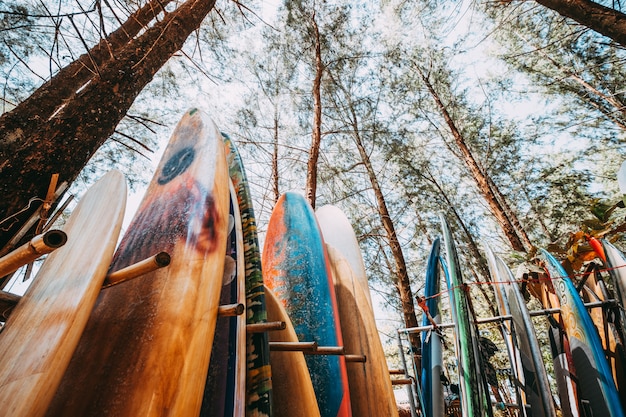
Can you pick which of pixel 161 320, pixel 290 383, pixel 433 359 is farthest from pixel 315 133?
pixel 161 320

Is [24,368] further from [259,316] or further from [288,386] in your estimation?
[288,386]

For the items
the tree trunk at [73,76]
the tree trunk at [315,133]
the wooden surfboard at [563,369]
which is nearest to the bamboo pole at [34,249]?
the tree trunk at [73,76]

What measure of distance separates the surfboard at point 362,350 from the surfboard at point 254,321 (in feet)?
2.79

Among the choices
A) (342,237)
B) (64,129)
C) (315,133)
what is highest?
(315,133)

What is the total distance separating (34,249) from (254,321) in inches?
27.3

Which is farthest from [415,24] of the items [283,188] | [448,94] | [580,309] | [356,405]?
[356,405]

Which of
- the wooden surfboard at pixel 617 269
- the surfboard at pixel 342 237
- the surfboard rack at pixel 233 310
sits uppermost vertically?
the surfboard at pixel 342 237

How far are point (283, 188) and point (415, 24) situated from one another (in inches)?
178

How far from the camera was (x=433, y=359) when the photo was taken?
2832 millimetres

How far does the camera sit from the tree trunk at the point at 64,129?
100 cm

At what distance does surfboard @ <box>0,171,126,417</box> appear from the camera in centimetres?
58

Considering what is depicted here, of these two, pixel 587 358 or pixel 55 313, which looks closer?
pixel 55 313

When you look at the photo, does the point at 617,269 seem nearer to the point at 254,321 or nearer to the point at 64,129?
the point at 254,321

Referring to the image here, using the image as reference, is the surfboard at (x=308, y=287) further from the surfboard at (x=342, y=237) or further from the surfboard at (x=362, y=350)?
the surfboard at (x=342, y=237)
